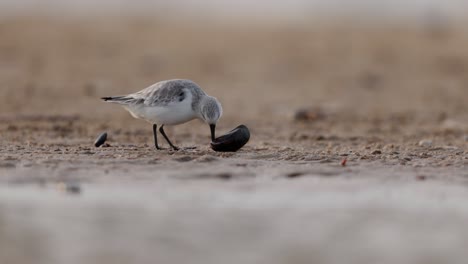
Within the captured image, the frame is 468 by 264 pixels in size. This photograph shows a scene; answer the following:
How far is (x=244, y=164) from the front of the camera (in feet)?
30.7

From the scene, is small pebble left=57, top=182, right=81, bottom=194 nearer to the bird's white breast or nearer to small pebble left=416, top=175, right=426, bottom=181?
the bird's white breast

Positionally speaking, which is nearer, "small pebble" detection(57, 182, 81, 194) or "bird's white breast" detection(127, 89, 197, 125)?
"small pebble" detection(57, 182, 81, 194)

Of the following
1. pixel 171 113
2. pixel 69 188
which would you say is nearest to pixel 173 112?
pixel 171 113

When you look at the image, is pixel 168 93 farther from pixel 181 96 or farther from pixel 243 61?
pixel 243 61

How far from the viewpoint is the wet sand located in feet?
21.2

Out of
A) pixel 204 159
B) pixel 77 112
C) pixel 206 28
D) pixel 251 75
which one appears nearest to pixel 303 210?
pixel 204 159

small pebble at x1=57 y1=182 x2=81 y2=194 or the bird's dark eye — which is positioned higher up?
the bird's dark eye

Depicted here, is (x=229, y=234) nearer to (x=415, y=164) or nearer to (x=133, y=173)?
(x=133, y=173)

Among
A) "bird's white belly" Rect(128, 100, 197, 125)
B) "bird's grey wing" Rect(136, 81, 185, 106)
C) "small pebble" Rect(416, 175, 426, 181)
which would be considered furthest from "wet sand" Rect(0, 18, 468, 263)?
"bird's grey wing" Rect(136, 81, 185, 106)

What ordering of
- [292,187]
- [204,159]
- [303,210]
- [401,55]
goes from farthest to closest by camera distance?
1. [401,55]
2. [204,159]
3. [292,187]
4. [303,210]

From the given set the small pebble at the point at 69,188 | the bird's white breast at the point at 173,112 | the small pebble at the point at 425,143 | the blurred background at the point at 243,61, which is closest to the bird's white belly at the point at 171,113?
the bird's white breast at the point at 173,112

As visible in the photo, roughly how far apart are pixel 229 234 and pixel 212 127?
11.3ft

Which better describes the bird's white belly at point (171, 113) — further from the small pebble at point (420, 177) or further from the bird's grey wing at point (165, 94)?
the small pebble at point (420, 177)

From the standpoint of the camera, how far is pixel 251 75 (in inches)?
822
